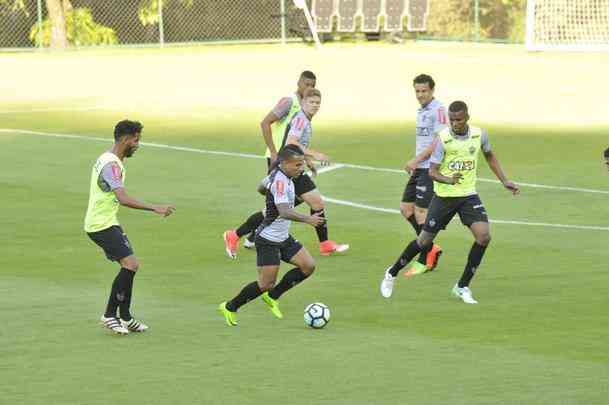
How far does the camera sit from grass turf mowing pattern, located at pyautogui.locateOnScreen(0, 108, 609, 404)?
459 inches

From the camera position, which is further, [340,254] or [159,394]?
[340,254]

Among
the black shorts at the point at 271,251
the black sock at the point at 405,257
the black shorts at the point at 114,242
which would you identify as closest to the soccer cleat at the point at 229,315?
the black shorts at the point at 271,251

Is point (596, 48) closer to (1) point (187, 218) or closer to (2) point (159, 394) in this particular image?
(1) point (187, 218)

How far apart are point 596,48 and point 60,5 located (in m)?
18.6

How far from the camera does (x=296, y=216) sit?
13.3m

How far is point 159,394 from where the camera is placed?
1135 centimetres

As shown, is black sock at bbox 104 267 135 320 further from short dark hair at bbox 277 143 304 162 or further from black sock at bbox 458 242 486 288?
black sock at bbox 458 242 486 288

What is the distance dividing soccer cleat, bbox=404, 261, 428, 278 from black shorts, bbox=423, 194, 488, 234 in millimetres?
1286

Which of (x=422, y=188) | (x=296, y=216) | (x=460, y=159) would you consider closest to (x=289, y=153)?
(x=296, y=216)

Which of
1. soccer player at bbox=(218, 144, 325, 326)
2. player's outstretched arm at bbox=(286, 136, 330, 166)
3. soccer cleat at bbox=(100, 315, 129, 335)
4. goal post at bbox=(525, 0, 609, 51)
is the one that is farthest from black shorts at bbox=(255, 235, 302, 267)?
goal post at bbox=(525, 0, 609, 51)

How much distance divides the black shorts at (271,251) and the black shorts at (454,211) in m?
2.03

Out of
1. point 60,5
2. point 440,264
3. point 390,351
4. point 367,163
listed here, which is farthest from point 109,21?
point 390,351

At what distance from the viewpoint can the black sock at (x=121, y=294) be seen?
1343 cm

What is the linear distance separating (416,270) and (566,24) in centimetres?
3599
